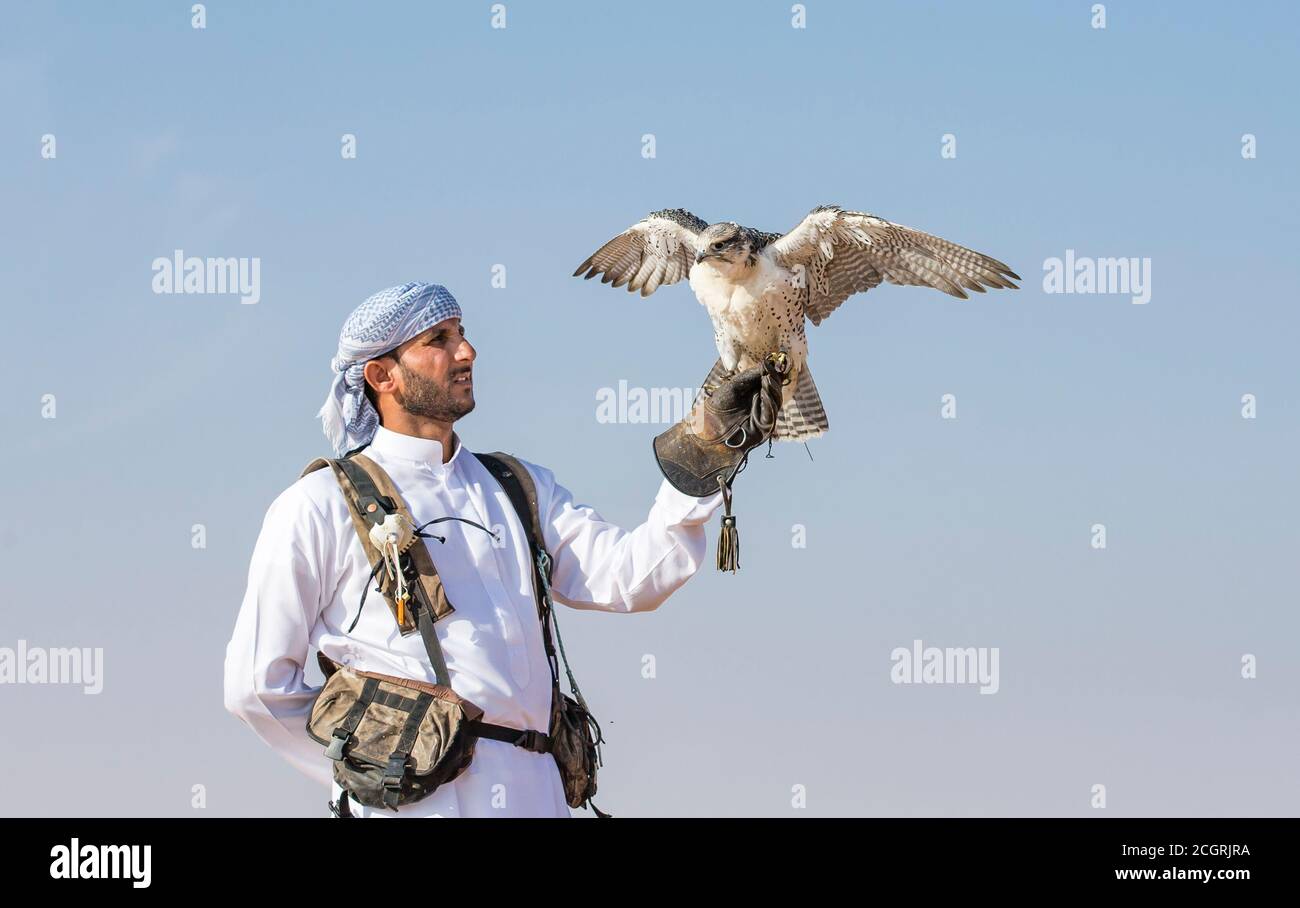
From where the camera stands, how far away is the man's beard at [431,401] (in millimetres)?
3746

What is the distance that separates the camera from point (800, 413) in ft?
20.7

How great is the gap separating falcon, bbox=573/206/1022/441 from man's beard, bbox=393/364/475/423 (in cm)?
239

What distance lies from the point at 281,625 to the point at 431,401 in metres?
0.69

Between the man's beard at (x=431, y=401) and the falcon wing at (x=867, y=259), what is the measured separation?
284 cm

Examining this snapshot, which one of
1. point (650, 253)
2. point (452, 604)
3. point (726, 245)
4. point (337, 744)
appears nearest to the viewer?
point (337, 744)

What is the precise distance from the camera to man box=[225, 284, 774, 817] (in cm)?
351

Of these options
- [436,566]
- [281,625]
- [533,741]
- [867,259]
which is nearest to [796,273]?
[867,259]

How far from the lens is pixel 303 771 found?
145 inches

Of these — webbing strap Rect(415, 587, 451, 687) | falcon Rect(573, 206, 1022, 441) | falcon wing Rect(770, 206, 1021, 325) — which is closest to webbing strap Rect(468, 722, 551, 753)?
webbing strap Rect(415, 587, 451, 687)

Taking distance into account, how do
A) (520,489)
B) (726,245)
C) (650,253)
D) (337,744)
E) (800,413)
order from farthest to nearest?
(650,253) < (800,413) < (726,245) < (520,489) < (337,744)

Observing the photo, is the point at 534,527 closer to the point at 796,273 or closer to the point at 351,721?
the point at 351,721

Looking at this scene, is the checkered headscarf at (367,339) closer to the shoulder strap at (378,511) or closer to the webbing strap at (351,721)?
the shoulder strap at (378,511)

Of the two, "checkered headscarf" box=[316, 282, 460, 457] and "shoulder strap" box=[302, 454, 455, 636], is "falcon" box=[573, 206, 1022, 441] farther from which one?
"shoulder strap" box=[302, 454, 455, 636]

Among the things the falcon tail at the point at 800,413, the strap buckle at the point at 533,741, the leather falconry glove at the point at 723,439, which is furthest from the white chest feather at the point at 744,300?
the strap buckle at the point at 533,741
